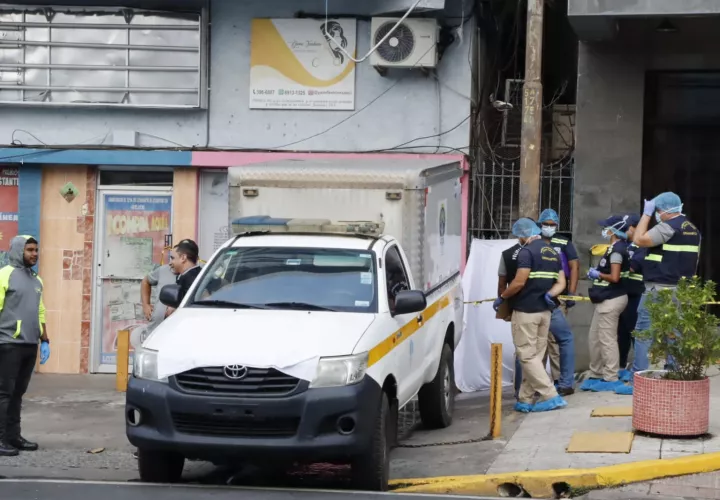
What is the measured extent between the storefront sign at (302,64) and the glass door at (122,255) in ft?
6.82

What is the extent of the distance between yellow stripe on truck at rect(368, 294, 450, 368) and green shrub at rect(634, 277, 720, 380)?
6.34ft

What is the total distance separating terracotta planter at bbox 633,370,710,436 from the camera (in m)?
9.44

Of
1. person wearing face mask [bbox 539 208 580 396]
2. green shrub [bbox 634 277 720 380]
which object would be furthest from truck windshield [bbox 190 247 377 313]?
person wearing face mask [bbox 539 208 580 396]

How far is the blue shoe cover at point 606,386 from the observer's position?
40.6 ft

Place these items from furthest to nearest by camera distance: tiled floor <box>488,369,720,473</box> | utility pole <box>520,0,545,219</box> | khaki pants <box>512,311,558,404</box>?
1. utility pole <box>520,0,545,219</box>
2. khaki pants <box>512,311,558,404</box>
3. tiled floor <box>488,369,720,473</box>

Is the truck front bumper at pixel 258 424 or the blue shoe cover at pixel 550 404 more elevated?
the truck front bumper at pixel 258 424

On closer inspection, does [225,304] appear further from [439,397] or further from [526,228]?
[526,228]

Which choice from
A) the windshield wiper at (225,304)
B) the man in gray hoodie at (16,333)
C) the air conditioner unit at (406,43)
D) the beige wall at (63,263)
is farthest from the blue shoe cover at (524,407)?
the beige wall at (63,263)

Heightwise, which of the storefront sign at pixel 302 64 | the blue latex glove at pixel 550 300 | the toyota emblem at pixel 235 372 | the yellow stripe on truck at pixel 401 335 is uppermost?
the storefront sign at pixel 302 64

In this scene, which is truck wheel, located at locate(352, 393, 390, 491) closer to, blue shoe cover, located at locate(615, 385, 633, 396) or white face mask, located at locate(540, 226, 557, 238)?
blue shoe cover, located at locate(615, 385, 633, 396)

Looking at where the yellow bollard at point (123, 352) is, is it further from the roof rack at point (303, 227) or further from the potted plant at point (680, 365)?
the potted plant at point (680, 365)

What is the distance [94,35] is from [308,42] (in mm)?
2869

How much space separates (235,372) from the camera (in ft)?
26.3

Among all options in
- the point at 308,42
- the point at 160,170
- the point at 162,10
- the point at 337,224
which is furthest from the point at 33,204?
the point at 337,224
